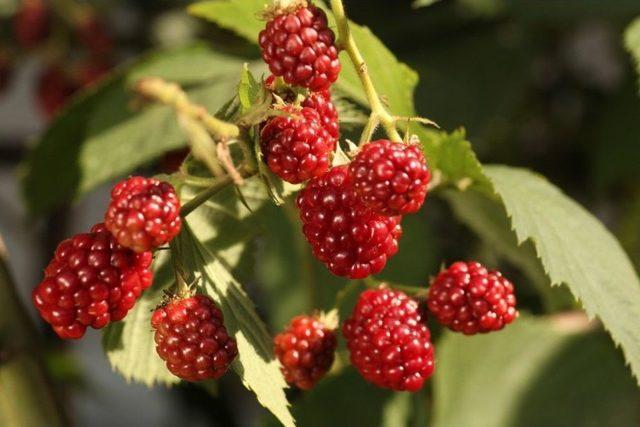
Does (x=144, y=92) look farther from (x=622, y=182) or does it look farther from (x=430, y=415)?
(x=622, y=182)

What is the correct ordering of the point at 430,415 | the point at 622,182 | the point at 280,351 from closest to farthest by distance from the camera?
the point at 280,351 < the point at 430,415 < the point at 622,182

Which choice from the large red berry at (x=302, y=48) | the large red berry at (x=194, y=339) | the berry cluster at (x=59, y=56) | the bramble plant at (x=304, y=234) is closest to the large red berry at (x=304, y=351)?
the bramble plant at (x=304, y=234)

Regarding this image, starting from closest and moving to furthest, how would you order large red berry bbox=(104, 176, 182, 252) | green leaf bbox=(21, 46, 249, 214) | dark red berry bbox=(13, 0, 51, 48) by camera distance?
large red berry bbox=(104, 176, 182, 252)
green leaf bbox=(21, 46, 249, 214)
dark red berry bbox=(13, 0, 51, 48)

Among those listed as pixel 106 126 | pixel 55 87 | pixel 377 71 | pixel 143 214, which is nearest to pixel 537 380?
pixel 377 71

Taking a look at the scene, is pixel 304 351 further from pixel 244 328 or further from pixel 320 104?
pixel 320 104

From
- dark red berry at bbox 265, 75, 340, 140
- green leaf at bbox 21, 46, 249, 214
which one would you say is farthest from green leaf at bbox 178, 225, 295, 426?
green leaf at bbox 21, 46, 249, 214

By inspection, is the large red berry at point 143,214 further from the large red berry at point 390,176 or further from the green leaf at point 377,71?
the green leaf at point 377,71

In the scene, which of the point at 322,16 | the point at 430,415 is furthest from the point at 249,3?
the point at 430,415

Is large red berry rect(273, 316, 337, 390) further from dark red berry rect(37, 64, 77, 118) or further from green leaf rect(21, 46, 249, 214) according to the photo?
dark red berry rect(37, 64, 77, 118)
